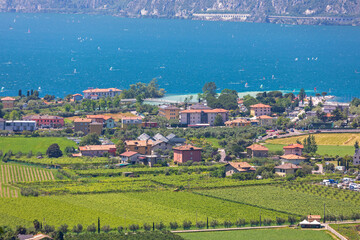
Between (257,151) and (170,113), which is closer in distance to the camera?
(257,151)

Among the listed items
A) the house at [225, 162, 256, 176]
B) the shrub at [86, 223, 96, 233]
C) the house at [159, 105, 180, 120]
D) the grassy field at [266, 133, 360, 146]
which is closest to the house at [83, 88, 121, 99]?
the house at [159, 105, 180, 120]

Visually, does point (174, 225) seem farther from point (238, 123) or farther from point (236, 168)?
point (238, 123)

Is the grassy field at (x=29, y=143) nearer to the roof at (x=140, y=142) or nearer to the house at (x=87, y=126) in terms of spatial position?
the house at (x=87, y=126)

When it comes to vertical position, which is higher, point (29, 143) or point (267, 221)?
point (29, 143)

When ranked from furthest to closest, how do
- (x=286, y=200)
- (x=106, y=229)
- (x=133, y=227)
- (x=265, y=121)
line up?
1. (x=265, y=121)
2. (x=286, y=200)
3. (x=133, y=227)
4. (x=106, y=229)

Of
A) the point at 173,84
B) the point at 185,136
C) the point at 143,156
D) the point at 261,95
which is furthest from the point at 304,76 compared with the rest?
the point at 143,156

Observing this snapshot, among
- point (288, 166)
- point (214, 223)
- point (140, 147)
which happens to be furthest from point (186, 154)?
point (214, 223)

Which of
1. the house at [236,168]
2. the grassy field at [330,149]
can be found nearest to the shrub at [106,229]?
the house at [236,168]
